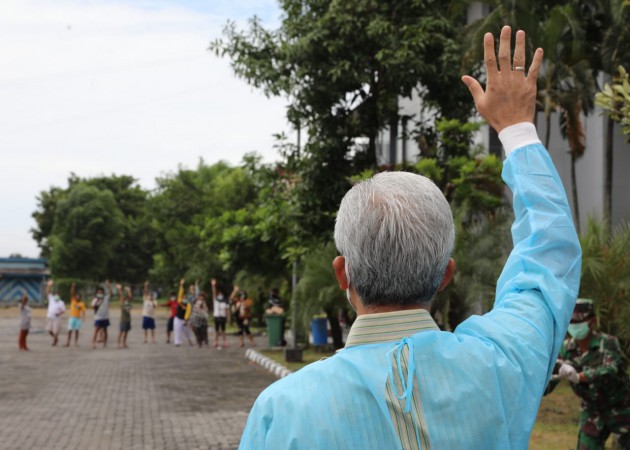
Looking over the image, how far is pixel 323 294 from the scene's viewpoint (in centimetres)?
1927

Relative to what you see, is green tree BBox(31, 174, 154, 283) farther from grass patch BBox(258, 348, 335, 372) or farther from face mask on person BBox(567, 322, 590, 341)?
face mask on person BBox(567, 322, 590, 341)

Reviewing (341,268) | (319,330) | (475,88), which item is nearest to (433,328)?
(341,268)

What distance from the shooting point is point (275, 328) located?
25.1m

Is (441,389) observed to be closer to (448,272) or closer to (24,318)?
(448,272)

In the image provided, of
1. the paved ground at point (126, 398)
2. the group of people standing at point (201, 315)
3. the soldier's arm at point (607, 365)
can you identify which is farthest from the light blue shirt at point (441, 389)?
the group of people standing at point (201, 315)

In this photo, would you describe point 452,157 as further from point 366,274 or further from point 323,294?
point 366,274

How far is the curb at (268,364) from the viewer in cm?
1788

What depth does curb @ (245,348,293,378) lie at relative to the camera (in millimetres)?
17875

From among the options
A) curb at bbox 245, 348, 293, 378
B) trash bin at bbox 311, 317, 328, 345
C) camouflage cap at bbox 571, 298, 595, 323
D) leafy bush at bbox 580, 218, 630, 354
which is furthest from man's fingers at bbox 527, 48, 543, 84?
trash bin at bbox 311, 317, 328, 345

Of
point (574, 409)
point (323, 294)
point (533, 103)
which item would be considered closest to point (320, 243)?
point (323, 294)

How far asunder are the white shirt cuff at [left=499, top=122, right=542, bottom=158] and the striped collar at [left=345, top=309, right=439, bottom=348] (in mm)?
514

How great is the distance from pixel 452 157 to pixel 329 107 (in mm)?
2776

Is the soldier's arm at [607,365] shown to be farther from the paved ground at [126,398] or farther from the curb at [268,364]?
the curb at [268,364]

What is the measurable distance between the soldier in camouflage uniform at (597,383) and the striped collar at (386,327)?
5.38 m
